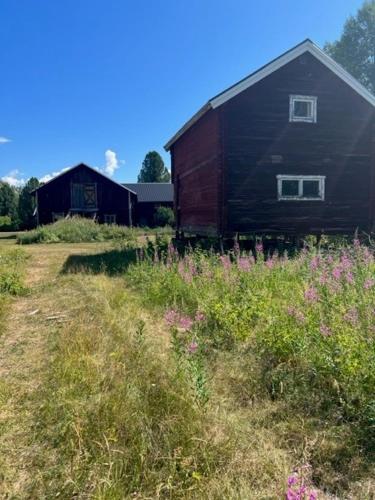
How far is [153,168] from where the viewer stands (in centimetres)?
6812

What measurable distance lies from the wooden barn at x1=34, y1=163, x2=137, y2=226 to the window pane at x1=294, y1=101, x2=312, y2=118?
23744 millimetres

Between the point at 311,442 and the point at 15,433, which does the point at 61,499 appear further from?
the point at 311,442

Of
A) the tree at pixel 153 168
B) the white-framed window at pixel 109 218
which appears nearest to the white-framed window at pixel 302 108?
the white-framed window at pixel 109 218

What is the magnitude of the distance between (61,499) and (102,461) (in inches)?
12.0

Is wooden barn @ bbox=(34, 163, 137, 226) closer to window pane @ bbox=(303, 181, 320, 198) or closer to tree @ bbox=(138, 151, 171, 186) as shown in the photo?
window pane @ bbox=(303, 181, 320, 198)

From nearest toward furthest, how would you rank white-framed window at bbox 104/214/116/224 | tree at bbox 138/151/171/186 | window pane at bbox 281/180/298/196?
window pane at bbox 281/180/298/196 → white-framed window at bbox 104/214/116/224 → tree at bbox 138/151/171/186

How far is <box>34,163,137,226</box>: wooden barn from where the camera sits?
3372cm

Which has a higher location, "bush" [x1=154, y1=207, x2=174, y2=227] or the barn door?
the barn door

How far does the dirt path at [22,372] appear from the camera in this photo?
241 cm

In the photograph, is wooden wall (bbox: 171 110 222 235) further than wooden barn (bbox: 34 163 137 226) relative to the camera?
No

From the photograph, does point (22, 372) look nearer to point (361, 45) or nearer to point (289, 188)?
point (289, 188)

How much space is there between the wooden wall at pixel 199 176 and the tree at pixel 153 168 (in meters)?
49.1

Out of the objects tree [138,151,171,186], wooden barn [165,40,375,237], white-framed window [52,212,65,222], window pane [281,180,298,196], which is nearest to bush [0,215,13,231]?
white-framed window [52,212,65,222]

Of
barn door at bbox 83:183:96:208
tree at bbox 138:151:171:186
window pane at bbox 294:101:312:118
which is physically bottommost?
Answer: barn door at bbox 83:183:96:208
